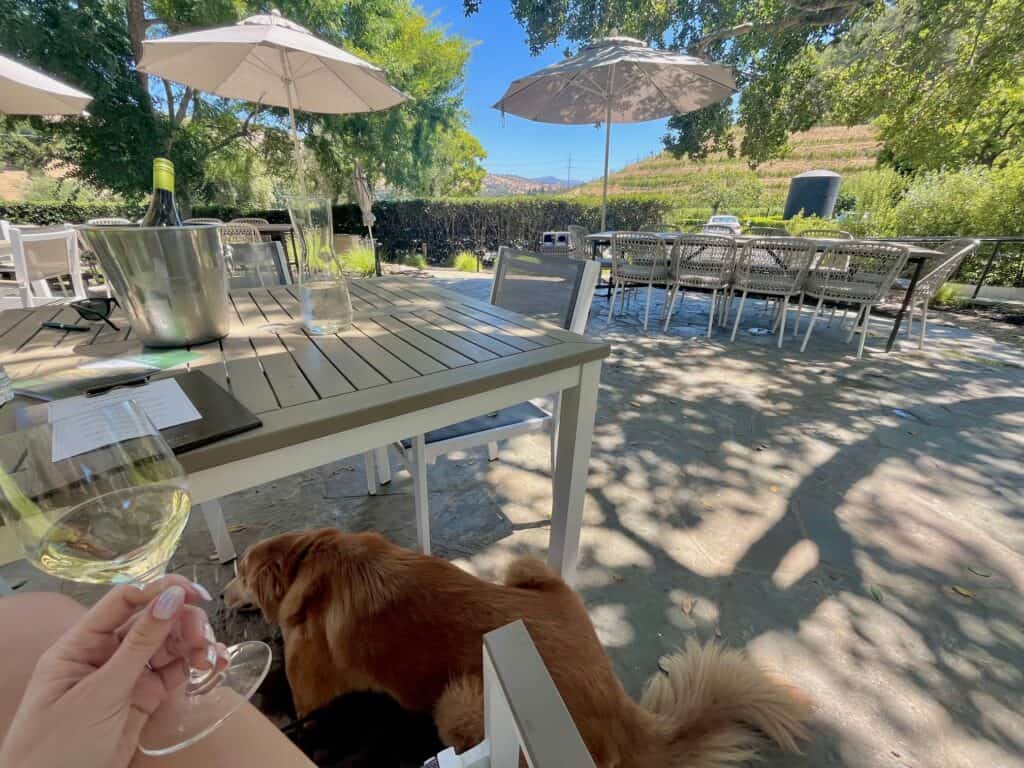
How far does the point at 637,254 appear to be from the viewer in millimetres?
4637

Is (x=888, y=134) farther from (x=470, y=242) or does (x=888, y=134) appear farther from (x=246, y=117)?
(x=246, y=117)

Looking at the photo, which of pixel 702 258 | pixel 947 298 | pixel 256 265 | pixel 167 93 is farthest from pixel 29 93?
pixel 947 298

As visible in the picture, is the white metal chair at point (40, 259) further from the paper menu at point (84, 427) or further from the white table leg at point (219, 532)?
the paper menu at point (84, 427)

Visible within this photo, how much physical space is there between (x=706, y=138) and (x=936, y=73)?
3074 millimetres

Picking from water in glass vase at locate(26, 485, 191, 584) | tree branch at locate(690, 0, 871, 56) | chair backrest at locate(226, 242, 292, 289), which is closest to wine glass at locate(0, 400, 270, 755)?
water in glass vase at locate(26, 485, 191, 584)

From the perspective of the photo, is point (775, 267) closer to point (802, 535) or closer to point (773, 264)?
point (773, 264)

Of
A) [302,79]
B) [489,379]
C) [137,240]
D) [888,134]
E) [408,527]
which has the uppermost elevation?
[888,134]

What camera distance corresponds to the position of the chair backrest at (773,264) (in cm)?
380

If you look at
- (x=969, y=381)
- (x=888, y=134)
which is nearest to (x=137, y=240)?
(x=969, y=381)

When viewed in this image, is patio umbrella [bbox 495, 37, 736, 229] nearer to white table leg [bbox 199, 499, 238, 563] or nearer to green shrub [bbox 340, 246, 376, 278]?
green shrub [bbox 340, 246, 376, 278]

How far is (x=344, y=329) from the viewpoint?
1.32 meters

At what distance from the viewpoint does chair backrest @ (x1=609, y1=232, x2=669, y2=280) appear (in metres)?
4.47

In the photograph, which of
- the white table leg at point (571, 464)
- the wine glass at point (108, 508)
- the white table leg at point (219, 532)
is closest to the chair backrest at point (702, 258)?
the white table leg at point (571, 464)

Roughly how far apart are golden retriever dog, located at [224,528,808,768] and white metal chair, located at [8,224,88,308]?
3243mm
